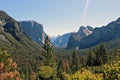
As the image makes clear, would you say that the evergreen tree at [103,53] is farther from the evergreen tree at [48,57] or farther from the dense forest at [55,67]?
the evergreen tree at [48,57]

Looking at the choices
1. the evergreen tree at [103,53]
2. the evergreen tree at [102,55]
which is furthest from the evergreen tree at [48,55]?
the evergreen tree at [103,53]

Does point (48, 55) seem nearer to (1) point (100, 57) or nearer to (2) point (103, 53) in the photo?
(1) point (100, 57)

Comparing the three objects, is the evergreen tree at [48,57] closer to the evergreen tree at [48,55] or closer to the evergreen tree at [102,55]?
the evergreen tree at [48,55]

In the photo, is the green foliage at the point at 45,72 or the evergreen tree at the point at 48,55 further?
the evergreen tree at the point at 48,55

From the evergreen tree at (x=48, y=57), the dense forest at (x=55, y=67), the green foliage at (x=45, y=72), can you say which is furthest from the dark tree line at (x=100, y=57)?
the green foliage at (x=45, y=72)

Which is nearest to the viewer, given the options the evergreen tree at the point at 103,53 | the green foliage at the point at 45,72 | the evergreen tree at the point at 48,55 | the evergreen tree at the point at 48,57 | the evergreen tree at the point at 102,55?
the green foliage at the point at 45,72

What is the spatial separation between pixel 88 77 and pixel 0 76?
26.7 m

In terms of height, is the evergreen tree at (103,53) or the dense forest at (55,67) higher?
the evergreen tree at (103,53)

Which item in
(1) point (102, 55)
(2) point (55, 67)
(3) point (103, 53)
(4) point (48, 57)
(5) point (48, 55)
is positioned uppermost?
(3) point (103, 53)

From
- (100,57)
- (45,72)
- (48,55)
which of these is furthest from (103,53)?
(45,72)

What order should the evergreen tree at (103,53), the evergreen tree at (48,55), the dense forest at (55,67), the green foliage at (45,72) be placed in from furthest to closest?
the evergreen tree at (103,53) → the evergreen tree at (48,55) → the green foliage at (45,72) → the dense forest at (55,67)

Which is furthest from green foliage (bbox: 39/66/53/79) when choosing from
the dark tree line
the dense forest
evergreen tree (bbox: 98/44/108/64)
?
evergreen tree (bbox: 98/44/108/64)

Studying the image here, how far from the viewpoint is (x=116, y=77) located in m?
26.3

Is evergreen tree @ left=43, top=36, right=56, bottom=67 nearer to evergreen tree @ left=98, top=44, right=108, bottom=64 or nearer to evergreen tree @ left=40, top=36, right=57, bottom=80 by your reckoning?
evergreen tree @ left=40, top=36, right=57, bottom=80
